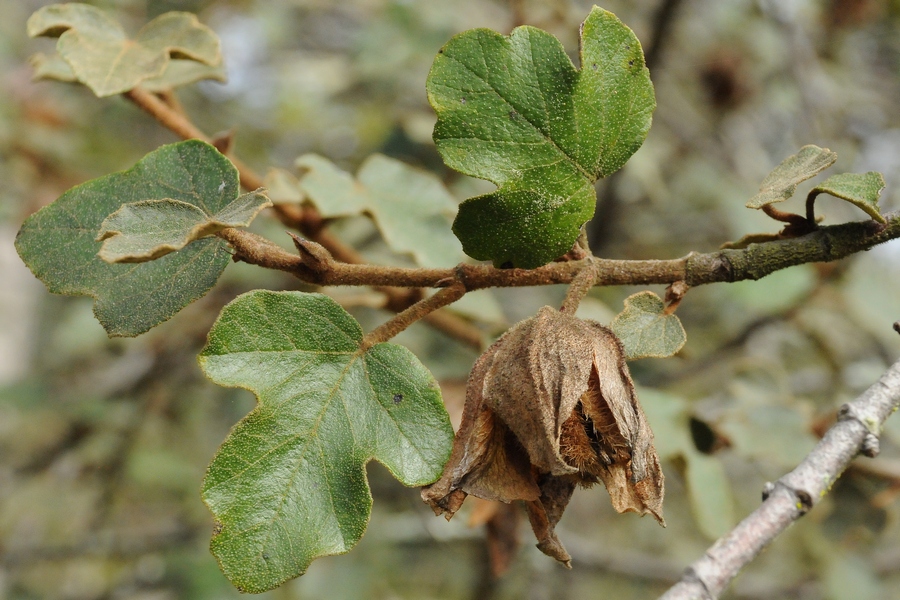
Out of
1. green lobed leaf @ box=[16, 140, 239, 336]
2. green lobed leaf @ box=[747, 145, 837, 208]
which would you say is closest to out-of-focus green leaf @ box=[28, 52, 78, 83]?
green lobed leaf @ box=[16, 140, 239, 336]

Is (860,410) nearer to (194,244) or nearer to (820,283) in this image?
(194,244)

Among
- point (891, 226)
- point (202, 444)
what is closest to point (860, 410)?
point (891, 226)

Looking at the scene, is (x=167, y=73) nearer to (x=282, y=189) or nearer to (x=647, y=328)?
(x=282, y=189)

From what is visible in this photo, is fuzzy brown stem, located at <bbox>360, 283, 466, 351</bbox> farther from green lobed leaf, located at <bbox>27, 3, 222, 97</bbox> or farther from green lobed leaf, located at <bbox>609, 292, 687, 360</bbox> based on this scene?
green lobed leaf, located at <bbox>27, 3, 222, 97</bbox>

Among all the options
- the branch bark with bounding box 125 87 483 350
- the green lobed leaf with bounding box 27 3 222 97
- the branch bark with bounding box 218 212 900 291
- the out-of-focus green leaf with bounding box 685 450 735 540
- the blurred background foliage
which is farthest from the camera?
the blurred background foliage

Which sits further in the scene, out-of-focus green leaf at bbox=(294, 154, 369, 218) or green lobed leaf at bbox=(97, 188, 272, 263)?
out-of-focus green leaf at bbox=(294, 154, 369, 218)

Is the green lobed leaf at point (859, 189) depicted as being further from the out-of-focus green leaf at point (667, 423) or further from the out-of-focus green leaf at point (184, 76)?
the out-of-focus green leaf at point (184, 76)
